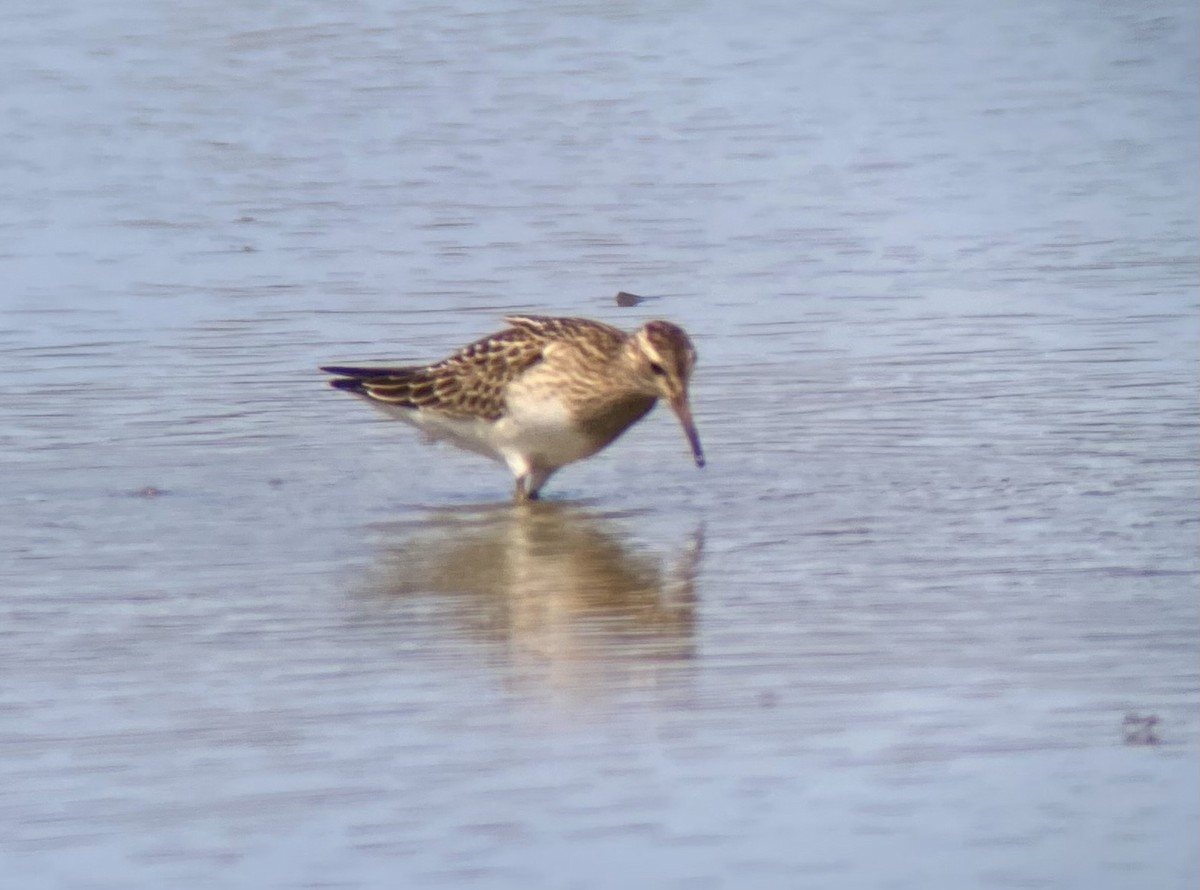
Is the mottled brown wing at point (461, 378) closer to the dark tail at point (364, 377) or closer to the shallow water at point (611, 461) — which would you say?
the dark tail at point (364, 377)

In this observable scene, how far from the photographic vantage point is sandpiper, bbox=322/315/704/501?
27.3 ft

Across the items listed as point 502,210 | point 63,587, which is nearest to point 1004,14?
point 502,210

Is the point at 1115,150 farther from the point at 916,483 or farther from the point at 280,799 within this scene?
the point at 280,799

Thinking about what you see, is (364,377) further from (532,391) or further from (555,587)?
(555,587)

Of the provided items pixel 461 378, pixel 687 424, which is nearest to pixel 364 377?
pixel 461 378

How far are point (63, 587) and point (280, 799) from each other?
6.31 feet

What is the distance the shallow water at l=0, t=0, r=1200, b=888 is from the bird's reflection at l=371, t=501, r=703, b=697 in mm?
23

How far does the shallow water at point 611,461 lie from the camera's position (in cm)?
518

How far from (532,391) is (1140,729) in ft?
11.1

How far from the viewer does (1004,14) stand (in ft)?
49.1

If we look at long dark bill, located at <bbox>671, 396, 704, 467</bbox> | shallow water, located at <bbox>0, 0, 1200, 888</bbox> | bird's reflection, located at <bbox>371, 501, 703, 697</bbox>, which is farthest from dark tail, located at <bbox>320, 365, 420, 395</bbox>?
long dark bill, located at <bbox>671, 396, 704, 467</bbox>

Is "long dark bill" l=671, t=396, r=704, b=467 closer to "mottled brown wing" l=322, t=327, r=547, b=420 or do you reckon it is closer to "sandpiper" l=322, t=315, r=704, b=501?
"sandpiper" l=322, t=315, r=704, b=501

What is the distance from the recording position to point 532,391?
8.49 metres

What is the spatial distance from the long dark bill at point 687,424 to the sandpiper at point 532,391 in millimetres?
112
